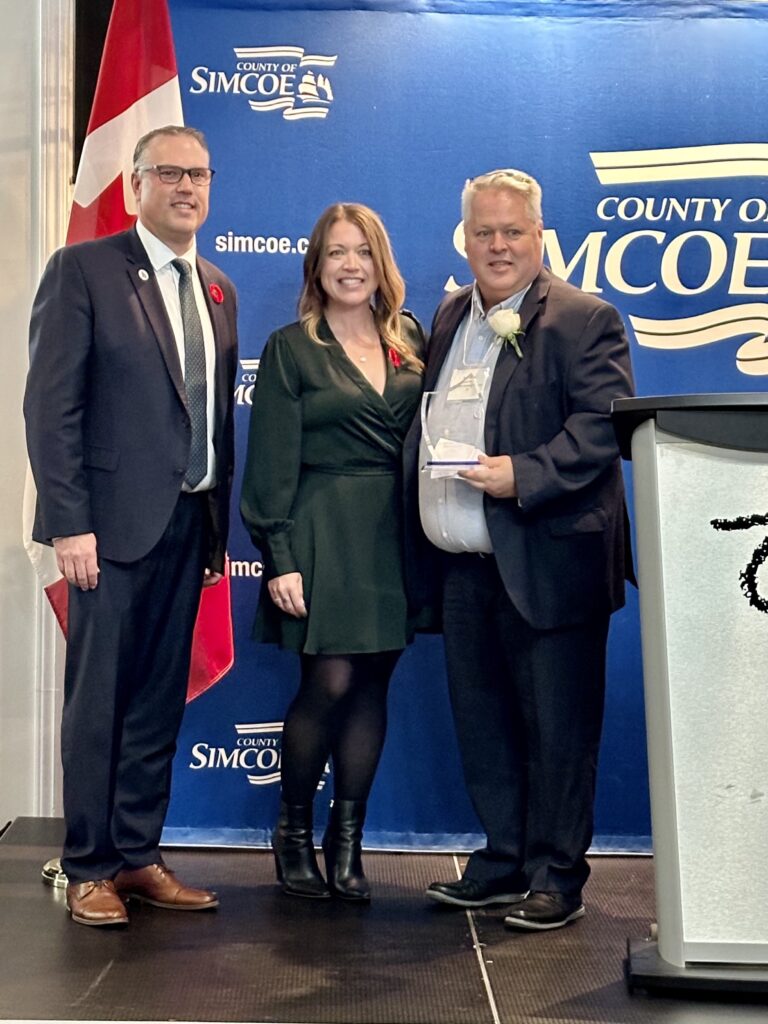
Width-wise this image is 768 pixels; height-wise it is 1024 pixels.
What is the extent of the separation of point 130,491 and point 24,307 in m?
1.27

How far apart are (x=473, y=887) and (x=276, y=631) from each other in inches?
30.8

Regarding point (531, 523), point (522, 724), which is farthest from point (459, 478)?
point (522, 724)

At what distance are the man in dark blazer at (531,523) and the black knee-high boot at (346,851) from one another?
9.4 inches

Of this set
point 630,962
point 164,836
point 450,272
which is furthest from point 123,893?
point 450,272

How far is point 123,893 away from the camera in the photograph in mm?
3436

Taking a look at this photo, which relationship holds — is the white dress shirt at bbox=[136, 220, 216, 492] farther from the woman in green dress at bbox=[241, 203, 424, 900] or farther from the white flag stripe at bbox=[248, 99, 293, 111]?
the white flag stripe at bbox=[248, 99, 293, 111]

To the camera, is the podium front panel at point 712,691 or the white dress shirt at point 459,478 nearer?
the podium front panel at point 712,691

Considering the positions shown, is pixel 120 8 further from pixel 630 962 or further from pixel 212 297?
pixel 630 962

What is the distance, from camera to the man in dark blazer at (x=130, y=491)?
3.24m

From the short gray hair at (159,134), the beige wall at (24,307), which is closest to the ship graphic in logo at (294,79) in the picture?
the beige wall at (24,307)

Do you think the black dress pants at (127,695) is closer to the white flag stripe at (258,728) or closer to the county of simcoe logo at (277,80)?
the white flag stripe at (258,728)

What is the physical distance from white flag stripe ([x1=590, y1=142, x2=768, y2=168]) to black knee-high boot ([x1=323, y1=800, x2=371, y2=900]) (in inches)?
78.5

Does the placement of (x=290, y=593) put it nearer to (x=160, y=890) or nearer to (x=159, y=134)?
(x=160, y=890)

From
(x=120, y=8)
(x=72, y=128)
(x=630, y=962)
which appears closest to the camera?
(x=630, y=962)
